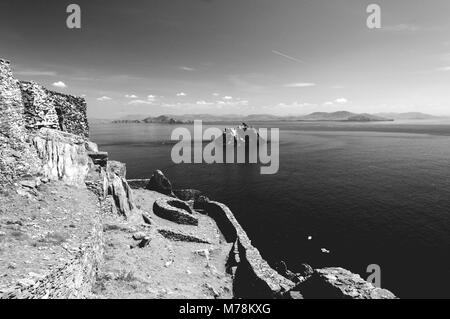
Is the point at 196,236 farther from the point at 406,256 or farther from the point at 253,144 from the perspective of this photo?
the point at 253,144

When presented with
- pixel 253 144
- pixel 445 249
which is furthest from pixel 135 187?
pixel 253 144

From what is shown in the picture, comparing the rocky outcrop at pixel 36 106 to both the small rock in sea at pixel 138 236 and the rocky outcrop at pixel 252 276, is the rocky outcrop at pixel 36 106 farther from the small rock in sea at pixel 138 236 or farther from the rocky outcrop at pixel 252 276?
the rocky outcrop at pixel 252 276

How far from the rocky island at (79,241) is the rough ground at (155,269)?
89mm

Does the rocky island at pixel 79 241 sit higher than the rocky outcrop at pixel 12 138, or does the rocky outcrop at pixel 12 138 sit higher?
the rocky outcrop at pixel 12 138

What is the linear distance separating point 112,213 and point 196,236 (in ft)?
42.5

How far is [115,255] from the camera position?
18.9 metres

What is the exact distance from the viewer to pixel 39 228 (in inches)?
554

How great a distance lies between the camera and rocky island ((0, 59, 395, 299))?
1223 cm

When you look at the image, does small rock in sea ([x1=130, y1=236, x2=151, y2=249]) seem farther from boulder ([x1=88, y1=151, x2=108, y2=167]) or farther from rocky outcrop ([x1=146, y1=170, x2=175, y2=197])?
rocky outcrop ([x1=146, y1=170, x2=175, y2=197])

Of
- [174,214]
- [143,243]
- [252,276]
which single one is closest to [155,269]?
[143,243]

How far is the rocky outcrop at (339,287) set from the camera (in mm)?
17234

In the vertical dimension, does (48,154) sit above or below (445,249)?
above

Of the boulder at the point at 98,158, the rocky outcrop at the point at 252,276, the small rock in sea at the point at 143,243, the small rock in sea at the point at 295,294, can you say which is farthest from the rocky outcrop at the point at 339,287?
the boulder at the point at 98,158
